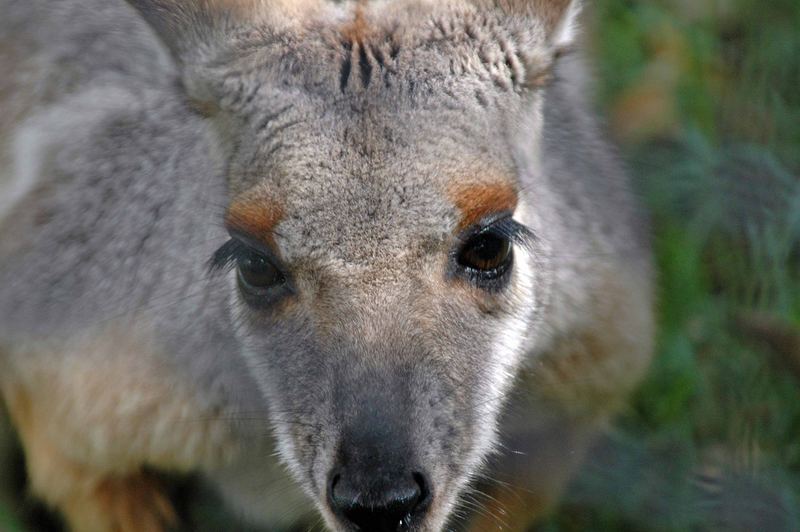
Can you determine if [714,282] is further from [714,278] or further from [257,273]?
[257,273]

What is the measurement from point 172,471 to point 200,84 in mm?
1391

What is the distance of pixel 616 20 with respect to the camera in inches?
207

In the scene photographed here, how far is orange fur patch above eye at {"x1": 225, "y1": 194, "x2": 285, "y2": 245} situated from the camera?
2.61m

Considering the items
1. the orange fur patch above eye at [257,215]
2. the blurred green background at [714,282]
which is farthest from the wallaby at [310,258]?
the blurred green background at [714,282]

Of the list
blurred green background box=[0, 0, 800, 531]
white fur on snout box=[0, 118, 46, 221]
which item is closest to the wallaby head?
blurred green background box=[0, 0, 800, 531]

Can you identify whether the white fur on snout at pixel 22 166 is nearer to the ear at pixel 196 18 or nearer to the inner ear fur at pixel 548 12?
the ear at pixel 196 18

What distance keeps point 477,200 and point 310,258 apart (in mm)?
409

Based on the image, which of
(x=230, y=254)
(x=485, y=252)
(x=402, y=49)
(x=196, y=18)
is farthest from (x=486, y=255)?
(x=196, y=18)

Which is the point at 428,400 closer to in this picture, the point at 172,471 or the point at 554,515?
the point at 172,471

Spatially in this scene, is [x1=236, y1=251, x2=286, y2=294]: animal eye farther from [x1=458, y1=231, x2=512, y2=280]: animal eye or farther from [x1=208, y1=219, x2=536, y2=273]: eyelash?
[x1=458, y1=231, x2=512, y2=280]: animal eye

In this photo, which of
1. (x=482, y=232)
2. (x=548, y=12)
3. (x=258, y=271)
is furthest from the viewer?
(x=548, y=12)

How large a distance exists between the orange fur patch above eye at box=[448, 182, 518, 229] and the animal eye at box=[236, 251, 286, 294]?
18.5 inches

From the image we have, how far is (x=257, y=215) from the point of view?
264cm

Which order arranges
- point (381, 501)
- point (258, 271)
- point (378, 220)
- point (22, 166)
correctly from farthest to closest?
point (22, 166)
point (258, 271)
point (378, 220)
point (381, 501)
